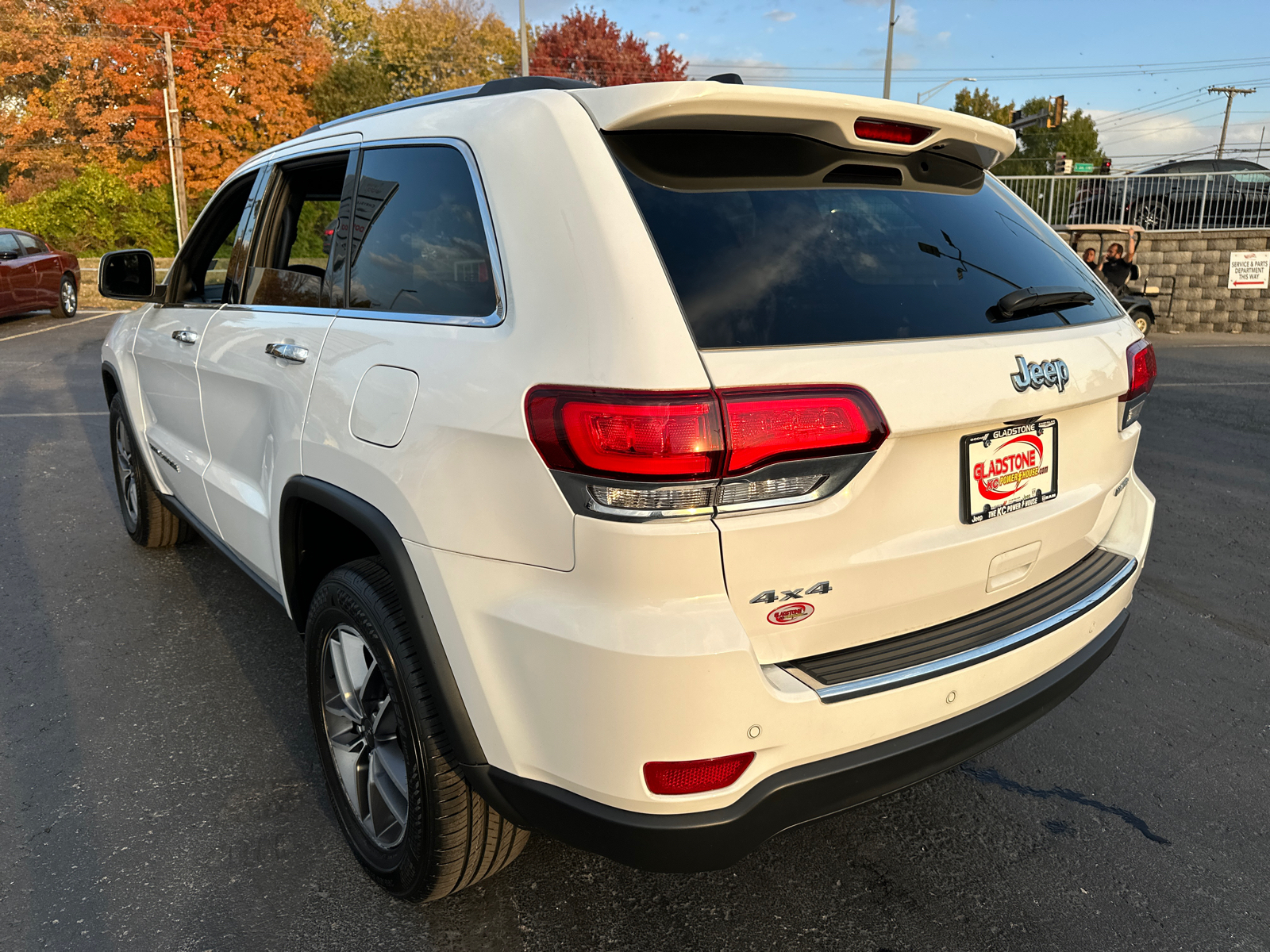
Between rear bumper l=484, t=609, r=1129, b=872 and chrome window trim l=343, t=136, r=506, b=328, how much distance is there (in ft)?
3.07

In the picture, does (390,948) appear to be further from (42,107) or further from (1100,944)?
(42,107)

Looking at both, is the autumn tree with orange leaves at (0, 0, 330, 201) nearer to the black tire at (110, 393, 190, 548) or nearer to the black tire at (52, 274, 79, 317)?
the black tire at (52, 274, 79, 317)

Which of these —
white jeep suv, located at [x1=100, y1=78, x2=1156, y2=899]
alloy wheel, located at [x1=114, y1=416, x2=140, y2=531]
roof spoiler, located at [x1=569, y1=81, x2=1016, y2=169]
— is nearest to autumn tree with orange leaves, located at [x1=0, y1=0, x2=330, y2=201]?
alloy wheel, located at [x1=114, y1=416, x2=140, y2=531]

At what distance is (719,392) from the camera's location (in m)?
1.68

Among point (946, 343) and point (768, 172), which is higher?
point (768, 172)

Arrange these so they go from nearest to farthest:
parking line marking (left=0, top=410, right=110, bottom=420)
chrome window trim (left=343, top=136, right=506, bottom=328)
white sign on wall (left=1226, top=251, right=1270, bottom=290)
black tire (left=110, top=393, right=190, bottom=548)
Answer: chrome window trim (left=343, top=136, right=506, bottom=328), black tire (left=110, top=393, right=190, bottom=548), parking line marking (left=0, top=410, right=110, bottom=420), white sign on wall (left=1226, top=251, right=1270, bottom=290)

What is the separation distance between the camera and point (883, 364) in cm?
183

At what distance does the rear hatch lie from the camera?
5.81ft

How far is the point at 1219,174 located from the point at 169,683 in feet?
65.2

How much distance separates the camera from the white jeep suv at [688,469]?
1705 mm

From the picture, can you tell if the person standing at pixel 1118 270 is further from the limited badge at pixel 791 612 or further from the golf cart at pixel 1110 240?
the limited badge at pixel 791 612

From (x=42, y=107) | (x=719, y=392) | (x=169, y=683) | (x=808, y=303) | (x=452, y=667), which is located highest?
(x=42, y=107)

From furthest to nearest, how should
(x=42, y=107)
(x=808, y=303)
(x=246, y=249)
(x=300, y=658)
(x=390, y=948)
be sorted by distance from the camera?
(x=42, y=107) < (x=300, y=658) < (x=246, y=249) < (x=390, y=948) < (x=808, y=303)

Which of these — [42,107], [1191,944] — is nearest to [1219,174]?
[1191,944]
